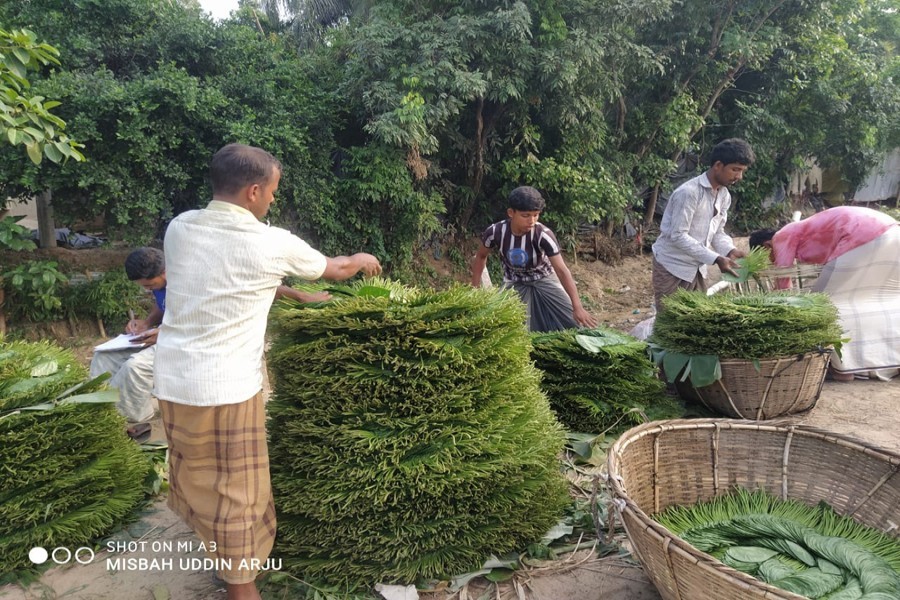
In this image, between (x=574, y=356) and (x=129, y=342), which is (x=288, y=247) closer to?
(x=574, y=356)

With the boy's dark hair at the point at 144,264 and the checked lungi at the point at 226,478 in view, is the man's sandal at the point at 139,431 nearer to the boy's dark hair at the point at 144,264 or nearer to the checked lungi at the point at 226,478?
the boy's dark hair at the point at 144,264

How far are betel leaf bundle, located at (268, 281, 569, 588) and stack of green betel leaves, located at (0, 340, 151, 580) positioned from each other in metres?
0.97

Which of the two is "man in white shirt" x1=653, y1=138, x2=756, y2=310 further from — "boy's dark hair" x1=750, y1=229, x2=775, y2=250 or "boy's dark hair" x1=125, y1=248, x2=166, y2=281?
"boy's dark hair" x1=125, y1=248, x2=166, y2=281

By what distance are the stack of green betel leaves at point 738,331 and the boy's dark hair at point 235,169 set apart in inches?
92.4

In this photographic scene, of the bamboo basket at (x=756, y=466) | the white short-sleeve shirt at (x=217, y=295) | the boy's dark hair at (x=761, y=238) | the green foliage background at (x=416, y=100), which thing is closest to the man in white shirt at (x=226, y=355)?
the white short-sleeve shirt at (x=217, y=295)

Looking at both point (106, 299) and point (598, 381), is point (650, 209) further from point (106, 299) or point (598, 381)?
point (106, 299)

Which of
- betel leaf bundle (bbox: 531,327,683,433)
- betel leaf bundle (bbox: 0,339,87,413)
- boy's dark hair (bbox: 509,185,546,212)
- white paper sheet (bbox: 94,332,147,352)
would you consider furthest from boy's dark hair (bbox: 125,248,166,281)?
betel leaf bundle (bbox: 531,327,683,433)

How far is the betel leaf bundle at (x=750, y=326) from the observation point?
3016 millimetres

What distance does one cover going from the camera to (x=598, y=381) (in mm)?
3193

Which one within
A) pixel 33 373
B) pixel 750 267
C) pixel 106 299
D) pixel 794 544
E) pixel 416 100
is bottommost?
pixel 106 299

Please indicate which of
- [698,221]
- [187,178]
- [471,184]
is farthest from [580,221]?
[187,178]

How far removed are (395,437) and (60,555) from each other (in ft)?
5.33

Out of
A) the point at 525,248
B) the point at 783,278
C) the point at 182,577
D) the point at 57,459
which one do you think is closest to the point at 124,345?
the point at 57,459

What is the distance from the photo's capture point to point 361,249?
734cm
